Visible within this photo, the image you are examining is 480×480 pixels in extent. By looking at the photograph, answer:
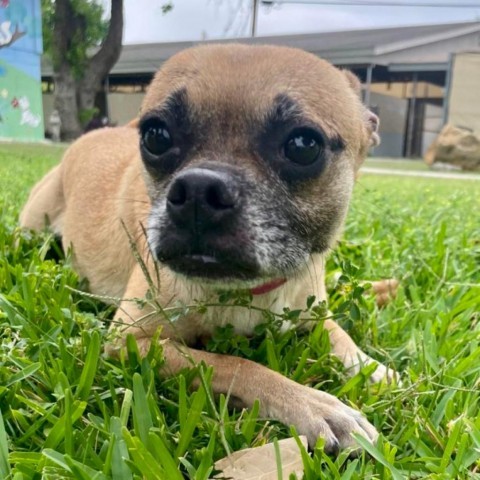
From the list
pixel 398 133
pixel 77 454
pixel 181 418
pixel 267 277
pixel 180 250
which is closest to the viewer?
pixel 77 454

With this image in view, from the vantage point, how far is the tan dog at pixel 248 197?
167 centimetres

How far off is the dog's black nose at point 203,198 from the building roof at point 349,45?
3.74 ft

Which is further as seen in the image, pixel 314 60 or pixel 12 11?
pixel 12 11

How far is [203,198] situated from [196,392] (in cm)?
53

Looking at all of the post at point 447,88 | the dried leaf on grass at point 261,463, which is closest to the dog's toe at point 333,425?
the dried leaf on grass at point 261,463

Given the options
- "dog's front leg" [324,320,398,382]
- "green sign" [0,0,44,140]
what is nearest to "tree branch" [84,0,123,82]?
"green sign" [0,0,44,140]

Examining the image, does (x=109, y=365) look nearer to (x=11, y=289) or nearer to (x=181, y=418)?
(x=181, y=418)

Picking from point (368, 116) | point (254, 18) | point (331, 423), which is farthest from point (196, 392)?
point (254, 18)

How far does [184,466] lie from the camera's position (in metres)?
1.37

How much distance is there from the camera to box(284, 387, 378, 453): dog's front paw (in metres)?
1.59

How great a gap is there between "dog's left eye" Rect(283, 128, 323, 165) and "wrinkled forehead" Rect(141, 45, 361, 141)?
0.20ft

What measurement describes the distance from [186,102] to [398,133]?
768 inches

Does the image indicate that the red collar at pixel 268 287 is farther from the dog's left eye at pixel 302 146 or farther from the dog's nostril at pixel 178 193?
the dog's nostril at pixel 178 193

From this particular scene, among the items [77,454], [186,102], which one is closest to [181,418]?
[77,454]
